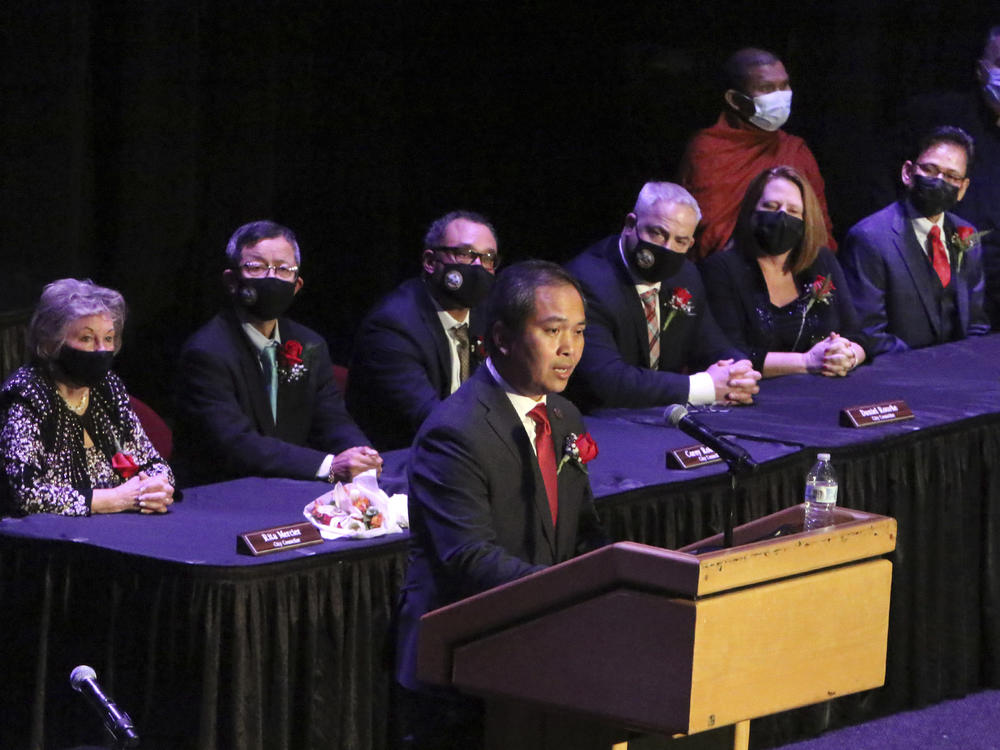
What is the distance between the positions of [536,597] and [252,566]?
108 cm

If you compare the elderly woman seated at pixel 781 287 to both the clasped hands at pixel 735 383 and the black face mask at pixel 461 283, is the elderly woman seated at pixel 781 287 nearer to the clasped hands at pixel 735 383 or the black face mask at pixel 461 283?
the clasped hands at pixel 735 383

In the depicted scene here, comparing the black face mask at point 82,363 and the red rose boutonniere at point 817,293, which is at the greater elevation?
the red rose boutonniere at point 817,293

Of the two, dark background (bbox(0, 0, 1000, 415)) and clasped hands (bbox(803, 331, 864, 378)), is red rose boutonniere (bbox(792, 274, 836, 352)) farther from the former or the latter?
dark background (bbox(0, 0, 1000, 415))

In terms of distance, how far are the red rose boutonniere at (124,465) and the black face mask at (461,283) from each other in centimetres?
123

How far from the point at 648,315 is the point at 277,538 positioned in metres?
2.01

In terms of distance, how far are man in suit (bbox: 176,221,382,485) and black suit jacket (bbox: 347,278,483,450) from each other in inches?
7.5

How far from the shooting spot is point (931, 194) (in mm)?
6109

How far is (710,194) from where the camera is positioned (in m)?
6.39

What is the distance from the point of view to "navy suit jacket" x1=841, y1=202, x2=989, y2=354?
19.9 feet

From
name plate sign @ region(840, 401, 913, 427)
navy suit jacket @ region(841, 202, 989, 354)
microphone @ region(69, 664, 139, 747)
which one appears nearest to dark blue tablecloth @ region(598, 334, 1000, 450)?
name plate sign @ region(840, 401, 913, 427)

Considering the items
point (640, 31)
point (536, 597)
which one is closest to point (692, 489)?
point (536, 597)

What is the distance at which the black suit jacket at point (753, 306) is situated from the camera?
5688mm

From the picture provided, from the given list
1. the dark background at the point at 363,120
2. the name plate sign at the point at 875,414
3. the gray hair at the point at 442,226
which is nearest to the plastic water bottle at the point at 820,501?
the name plate sign at the point at 875,414

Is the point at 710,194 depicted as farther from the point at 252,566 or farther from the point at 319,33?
the point at 252,566
